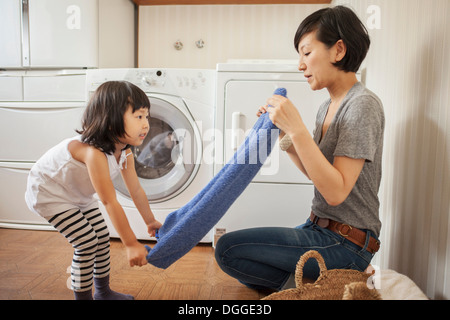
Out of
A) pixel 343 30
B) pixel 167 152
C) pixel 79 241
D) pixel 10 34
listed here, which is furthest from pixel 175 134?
pixel 10 34

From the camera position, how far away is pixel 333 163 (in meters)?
0.79

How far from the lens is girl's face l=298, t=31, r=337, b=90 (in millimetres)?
812

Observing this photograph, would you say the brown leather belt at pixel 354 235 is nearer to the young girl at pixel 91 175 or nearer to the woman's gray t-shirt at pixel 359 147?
the woman's gray t-shirt at pixel 359 147

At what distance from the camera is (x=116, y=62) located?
2133 mm

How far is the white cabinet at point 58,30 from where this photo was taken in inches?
72.1

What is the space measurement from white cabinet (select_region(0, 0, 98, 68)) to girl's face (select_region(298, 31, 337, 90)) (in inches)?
54.8

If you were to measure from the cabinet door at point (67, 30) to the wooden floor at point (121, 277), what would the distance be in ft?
3.30

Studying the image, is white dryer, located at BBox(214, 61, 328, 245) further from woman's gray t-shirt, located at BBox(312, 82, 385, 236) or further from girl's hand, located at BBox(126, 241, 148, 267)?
girl's hand, located at BBox(126, 241, 148, 267)

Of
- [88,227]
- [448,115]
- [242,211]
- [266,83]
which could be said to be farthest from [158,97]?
[448,115]

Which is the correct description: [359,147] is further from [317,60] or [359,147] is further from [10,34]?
[10,34]

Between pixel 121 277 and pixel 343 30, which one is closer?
pixel 343 30

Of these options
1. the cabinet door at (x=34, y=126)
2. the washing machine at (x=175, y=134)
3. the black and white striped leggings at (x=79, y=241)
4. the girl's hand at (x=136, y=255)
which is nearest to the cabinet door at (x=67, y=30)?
the cabinet door at (x=34, y=126)

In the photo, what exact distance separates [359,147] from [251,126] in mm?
819
